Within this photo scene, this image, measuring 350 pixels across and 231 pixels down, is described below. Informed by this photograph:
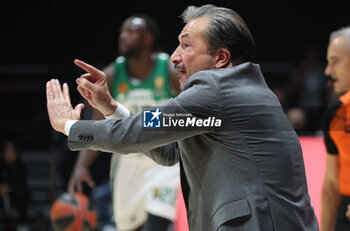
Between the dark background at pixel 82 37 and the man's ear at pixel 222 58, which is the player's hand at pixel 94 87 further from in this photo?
the man's ear at pixel 222 58

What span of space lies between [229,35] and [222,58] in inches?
3.3

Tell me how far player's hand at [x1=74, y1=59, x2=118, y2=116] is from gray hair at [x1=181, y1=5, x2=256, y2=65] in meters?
0.39

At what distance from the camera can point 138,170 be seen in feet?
12.5

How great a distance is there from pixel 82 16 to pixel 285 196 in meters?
2.54

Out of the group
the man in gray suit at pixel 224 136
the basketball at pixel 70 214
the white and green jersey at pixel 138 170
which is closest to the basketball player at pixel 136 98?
the white and green jersey at pixel 138 170

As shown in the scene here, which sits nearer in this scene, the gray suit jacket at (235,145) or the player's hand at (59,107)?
the gray suit jacket at (235,145)

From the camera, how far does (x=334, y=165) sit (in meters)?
2.58

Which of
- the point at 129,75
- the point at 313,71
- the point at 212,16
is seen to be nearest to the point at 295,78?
the point at 313,71

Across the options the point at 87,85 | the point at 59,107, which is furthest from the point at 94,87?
the point at 59,107

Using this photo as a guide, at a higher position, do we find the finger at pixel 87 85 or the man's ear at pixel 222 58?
the man's ear at pixel 222 58

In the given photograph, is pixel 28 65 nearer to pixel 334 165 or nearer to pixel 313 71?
pixel 313 71

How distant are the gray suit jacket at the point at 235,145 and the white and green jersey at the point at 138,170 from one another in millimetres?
1832

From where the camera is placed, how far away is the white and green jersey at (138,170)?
3664mm

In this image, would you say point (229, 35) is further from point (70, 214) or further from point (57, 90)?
point (70, 214)
